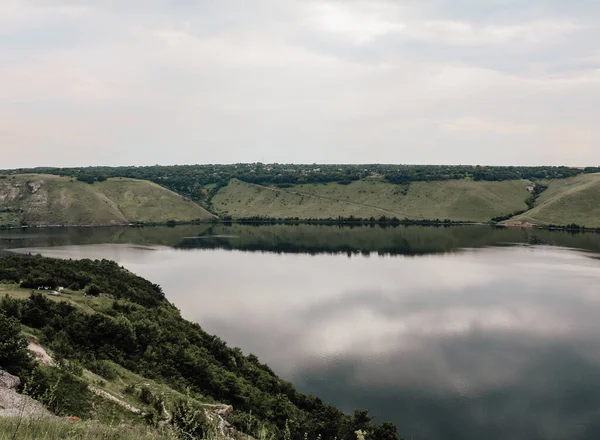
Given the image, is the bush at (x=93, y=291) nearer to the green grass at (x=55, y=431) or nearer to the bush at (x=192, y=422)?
the bush at (x=192, y=422)

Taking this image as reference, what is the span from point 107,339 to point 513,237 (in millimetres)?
167390

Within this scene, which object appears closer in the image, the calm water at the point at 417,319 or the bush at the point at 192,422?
the bush at the point at 192,422

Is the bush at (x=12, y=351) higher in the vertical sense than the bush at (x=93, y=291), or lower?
higher

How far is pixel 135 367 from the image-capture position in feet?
95.2

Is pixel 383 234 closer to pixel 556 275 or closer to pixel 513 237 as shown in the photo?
pixel 513 237

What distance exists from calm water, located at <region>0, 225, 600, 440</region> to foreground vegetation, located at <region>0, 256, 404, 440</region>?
994 centimetres

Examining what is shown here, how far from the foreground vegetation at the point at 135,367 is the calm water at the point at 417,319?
9.94m

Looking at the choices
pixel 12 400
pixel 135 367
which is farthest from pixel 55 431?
pixel 135 367

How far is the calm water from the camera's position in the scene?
43.9 metres

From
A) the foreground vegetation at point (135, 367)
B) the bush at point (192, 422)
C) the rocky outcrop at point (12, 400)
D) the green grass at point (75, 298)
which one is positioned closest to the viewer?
the bush at point (192, 422)

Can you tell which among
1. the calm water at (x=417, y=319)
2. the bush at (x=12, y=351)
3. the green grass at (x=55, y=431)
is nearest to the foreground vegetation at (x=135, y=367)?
the bush at (x=12, y=351)

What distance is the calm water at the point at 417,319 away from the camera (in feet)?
144

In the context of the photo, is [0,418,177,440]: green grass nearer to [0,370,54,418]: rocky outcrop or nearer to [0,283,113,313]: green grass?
[0,370,54,418]: rocky outcrop

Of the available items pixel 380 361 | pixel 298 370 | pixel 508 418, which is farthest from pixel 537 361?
pixel 298 370
